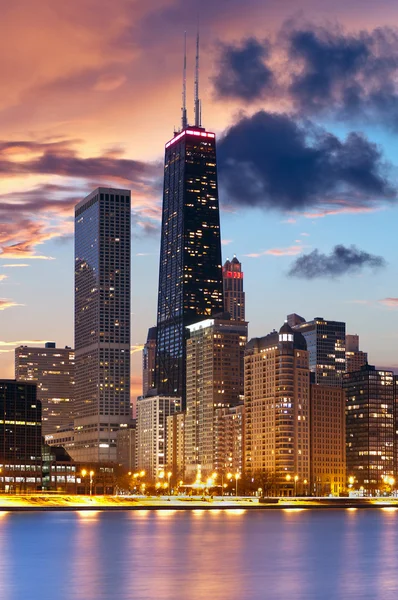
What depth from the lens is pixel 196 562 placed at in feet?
385

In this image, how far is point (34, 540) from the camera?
150000 millimetres

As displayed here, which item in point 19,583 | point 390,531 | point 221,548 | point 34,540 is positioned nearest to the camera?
point 19,583

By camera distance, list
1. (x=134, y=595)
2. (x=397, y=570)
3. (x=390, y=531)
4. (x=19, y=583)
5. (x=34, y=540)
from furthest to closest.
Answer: (x=390, y=531) → (x=34, y=540) → (x=397, y=570) → (x=19, y=583) → (x=134, y=595)

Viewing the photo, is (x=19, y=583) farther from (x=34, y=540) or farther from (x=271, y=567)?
(x=34, y=540)

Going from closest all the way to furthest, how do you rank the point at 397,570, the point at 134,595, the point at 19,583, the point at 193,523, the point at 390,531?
the point at 134,595 → the point at 19,583 → the point at 397,570 → the point at 390,531 → the point at 193,523

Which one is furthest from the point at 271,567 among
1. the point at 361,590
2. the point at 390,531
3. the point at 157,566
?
the point at 390,531

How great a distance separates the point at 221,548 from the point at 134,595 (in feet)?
156

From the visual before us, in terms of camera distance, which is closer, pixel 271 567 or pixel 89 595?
pixel 89 595

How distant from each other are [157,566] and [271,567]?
434 inches

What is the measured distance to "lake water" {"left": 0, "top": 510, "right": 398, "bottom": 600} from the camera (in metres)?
92.1

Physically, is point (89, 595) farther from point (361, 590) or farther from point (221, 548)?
point (221, 548)

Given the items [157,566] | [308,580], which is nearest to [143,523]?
[157,566]

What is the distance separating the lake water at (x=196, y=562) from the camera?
92.1m

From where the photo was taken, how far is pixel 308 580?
101m
